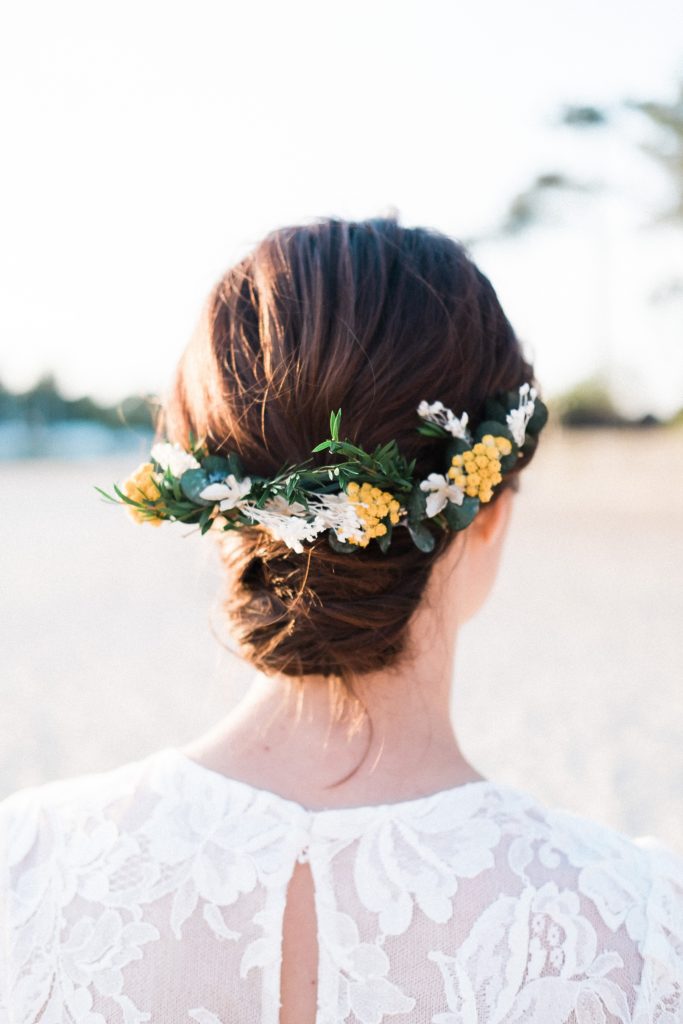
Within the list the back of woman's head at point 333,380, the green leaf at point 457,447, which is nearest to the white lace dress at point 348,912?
the back of woman's head at point 333,380

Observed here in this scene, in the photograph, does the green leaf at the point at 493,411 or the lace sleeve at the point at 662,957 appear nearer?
the lace sleeve at the point at 662,957

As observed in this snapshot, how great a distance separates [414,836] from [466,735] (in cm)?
348

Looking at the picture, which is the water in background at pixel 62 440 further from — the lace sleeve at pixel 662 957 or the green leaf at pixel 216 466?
the lace sleeve at pixel 662 957

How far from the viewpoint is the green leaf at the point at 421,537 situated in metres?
1.27

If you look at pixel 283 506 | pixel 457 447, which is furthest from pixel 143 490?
pixel 457 447

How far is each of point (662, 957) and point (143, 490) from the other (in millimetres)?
889

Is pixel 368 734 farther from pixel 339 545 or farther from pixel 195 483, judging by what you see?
pixel 195 483

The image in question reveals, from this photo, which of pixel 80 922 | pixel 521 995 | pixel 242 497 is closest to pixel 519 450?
pixel 242 497

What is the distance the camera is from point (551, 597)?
796 cm

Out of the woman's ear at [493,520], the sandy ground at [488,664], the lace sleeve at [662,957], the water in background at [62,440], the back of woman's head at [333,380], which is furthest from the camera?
the water in background at [62,440]

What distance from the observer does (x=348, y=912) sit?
116 cm

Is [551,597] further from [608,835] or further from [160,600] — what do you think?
[608,835]

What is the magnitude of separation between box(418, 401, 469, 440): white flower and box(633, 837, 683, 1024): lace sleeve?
61 centimetres

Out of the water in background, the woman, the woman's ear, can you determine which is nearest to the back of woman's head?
the woman
